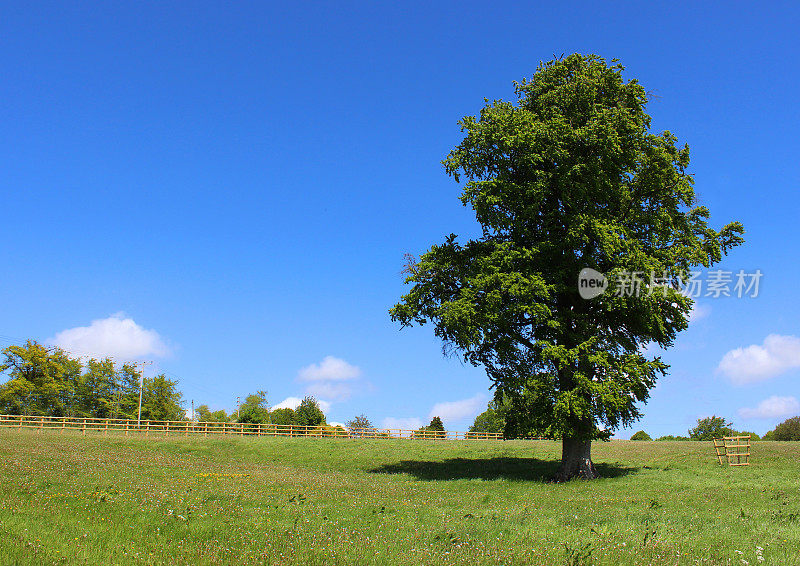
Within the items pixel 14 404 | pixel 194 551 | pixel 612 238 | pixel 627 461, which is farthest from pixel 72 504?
pixel 14 404

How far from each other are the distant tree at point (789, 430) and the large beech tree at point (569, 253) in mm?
56214

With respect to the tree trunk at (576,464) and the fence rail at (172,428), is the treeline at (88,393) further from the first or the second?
the tree trunk at (576,464)

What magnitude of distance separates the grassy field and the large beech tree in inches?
165

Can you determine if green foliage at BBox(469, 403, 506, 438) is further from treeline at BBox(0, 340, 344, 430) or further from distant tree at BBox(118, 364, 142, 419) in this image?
distant tree at BBox(118, 364, 142, 419)

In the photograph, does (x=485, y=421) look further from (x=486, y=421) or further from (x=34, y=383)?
(x=34, y=383)

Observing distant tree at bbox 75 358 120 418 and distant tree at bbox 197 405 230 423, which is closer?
distant tree at bbox 75 358 120 418

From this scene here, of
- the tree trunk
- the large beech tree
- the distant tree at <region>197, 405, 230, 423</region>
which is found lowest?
the distant tree at <region>197, 405, 230, 423</region>

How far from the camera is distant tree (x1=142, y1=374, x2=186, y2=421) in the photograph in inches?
3792

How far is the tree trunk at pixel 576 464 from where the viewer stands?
25.0 meters

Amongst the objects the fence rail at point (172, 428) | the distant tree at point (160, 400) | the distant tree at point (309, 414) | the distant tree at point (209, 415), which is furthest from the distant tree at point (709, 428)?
the distant tree at point (209, 415)

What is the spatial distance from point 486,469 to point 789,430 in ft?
192

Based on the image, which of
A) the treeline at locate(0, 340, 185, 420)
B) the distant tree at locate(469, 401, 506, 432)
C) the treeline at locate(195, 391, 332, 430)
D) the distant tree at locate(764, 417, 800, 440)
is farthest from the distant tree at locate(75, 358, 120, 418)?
the distant tree at locate(764, 417, 800, 440)

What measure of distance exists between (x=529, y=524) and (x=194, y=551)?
7.06 metres

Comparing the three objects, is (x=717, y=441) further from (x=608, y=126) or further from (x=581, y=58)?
(x=581, y=58)
